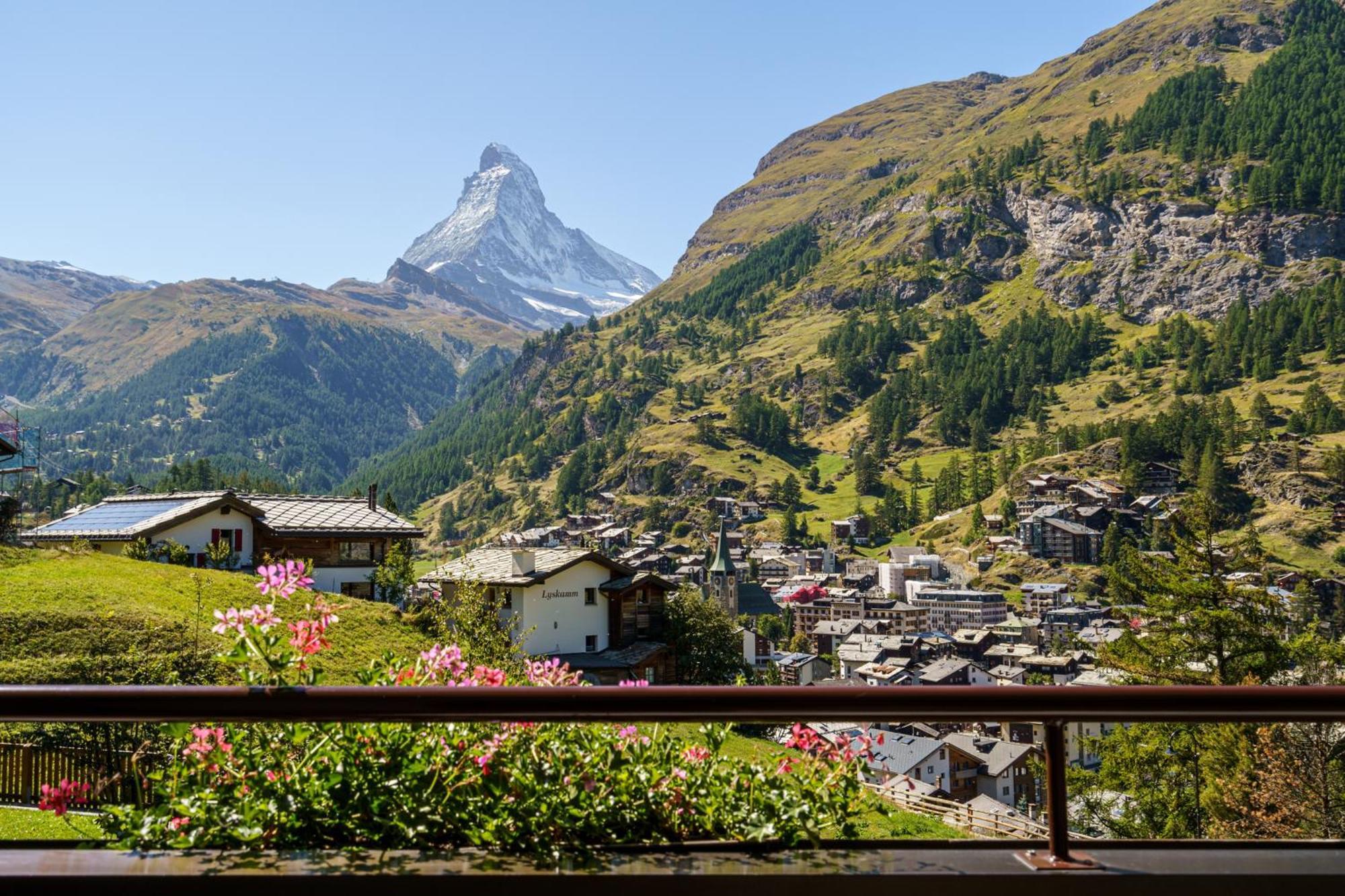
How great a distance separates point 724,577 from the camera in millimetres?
147750

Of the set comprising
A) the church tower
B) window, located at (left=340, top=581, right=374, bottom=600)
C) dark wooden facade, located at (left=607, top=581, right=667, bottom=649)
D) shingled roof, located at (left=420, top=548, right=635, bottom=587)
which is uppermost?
shingled roof, located at (left=420, top=548, right=635, bottom=587)

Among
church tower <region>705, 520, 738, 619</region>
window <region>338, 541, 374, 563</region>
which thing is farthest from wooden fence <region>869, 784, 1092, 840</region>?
church tower <region>705, 520, 738, 619</region>

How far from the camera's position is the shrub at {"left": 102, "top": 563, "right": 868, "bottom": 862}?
4.10m

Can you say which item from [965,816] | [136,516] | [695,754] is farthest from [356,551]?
[695,754]

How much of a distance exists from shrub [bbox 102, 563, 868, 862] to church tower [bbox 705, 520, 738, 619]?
137 meters

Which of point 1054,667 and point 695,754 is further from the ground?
point 695,754

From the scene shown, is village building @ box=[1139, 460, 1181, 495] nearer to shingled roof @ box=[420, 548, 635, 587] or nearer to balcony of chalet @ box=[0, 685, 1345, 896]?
shingled roof @ box=[420, 548, 635, 587]

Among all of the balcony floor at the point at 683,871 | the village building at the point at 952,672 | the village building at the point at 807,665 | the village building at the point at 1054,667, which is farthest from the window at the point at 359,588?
the village building at the point at 1054,667

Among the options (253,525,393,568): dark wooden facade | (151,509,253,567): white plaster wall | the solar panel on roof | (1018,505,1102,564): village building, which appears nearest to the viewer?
(151,509,253,567): white plaster wall

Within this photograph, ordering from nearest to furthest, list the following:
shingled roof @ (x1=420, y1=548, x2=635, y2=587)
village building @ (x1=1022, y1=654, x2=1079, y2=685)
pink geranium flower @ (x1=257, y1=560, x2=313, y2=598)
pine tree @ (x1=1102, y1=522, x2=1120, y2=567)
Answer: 1. pink geranium flower @ (x1=257, y1=560, x2=313, y2=598)
2. shingled roof @ (x1=420, y1=548, x2=635, y2=587)
3. village building @ (x1=1022, y1=654, x2=1079, y2=685)
4. pine tree @ (x1=1102, y1=522, x2=1120, y2=567)

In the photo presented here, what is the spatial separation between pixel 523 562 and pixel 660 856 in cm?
3769

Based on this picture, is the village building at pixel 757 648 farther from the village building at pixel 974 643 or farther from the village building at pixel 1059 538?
the village building at pixel 1059 538

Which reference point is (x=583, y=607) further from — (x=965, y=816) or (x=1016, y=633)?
(x=1016, y=633)

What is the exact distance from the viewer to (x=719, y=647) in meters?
43.0
